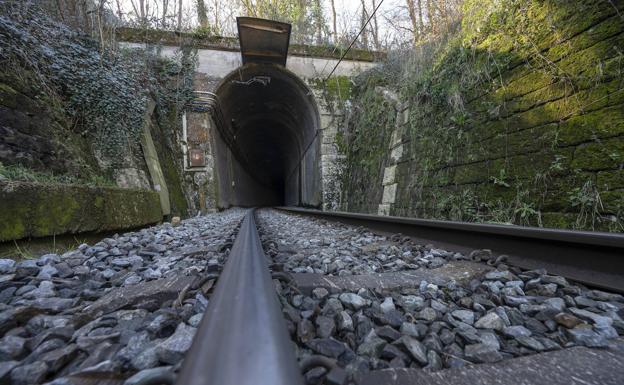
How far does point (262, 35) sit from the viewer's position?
7.22m

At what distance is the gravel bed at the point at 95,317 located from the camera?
685 millimetres

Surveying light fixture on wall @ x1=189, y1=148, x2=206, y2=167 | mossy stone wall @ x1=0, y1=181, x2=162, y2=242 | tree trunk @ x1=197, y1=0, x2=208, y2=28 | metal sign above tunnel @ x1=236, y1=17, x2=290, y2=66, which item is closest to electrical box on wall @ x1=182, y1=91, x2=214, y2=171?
light fixture on wall @ x1=189, y1=148, x2=206, y2=167

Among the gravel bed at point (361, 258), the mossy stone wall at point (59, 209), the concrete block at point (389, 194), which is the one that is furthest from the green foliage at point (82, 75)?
the concrete block at point (389, 194)

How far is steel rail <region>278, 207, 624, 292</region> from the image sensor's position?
1.26 metres

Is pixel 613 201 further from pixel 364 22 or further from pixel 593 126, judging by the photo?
pixel 364 22

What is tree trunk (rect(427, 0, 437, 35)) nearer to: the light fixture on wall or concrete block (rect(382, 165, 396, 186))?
concrete block (rect(382, 165, 396, 186))

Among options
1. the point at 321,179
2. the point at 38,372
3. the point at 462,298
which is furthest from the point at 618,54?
the point at 321,179

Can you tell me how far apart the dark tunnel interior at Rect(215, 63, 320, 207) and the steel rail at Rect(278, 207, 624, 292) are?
692 cm

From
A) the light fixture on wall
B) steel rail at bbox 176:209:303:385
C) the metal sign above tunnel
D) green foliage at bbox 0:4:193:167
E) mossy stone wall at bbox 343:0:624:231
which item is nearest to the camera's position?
steel rail at bbox 176:209:303:385

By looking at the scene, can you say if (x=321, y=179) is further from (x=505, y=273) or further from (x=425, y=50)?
(x=505, y=273)

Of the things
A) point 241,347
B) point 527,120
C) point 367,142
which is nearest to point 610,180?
point 527,120

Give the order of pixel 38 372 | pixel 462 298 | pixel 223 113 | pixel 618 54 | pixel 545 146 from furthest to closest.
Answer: pixel 223 113 < pixel 545 146 < pixel 618 54 < pixel 462 298 < pixel 38 372

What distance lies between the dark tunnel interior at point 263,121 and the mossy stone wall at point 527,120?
5.31m

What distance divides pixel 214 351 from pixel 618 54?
3.42m
